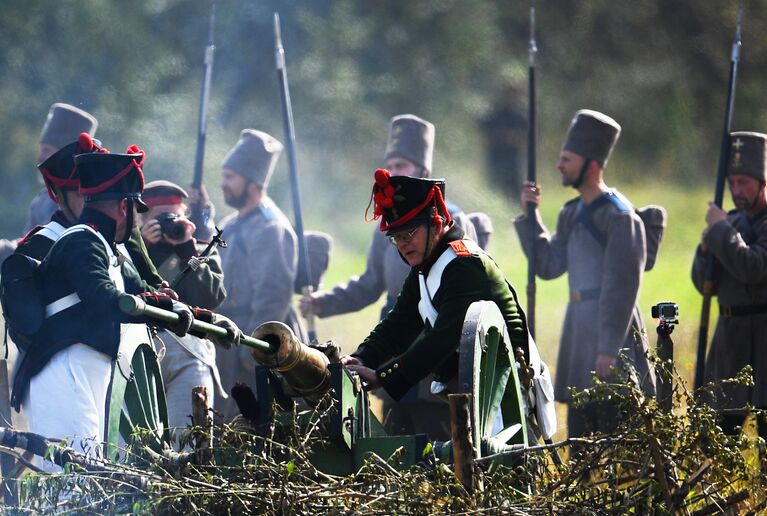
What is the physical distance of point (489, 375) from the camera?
15.2 feet

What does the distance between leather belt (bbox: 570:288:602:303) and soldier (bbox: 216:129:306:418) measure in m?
1.55

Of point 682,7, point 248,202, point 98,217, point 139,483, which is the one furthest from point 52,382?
point 682,7

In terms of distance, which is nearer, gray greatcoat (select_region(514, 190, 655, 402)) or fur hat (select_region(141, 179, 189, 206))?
fur hat (select_region(141, 179, 189, 206))

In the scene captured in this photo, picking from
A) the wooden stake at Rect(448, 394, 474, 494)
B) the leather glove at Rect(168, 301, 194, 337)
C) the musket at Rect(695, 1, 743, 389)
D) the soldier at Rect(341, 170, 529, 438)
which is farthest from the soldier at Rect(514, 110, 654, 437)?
the wooden stake at Rect(448, 394, 474, 494)

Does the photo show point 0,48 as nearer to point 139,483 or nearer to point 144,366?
point 144,366

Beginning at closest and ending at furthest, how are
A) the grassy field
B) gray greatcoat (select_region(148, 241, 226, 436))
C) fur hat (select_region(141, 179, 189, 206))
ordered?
1. gray greatcoat (select_region(148, 241, 226, 436))
2. fur hat (select_region(141, 179, 189, 206))
3. the grassy field

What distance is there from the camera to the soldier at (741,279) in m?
7.33

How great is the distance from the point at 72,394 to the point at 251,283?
3115 mm

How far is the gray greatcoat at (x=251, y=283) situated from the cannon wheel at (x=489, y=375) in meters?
3.30

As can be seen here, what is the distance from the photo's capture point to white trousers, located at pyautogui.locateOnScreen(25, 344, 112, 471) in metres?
4.93

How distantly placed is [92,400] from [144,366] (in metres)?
0.29

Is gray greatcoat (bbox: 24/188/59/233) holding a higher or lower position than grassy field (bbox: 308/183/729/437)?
lower

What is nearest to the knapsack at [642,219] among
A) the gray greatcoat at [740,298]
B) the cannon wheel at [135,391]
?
the gray greatcoat at [740,298]

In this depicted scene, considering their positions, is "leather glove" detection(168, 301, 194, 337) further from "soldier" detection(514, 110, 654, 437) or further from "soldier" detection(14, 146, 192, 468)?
"soldier" detection(514, 110, 654, 437)
